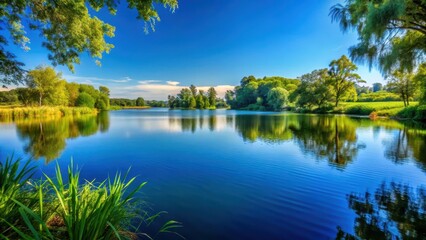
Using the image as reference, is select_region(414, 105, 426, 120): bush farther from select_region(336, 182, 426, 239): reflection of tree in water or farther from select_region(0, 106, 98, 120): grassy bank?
select_region(0, 106, 98, 120): grassy bank

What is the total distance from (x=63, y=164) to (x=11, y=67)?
14.0 ft

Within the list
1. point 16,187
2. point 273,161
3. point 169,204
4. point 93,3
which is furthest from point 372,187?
point 93,3

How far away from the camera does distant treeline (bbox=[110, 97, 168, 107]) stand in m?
133

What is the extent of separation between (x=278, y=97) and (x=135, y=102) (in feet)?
356

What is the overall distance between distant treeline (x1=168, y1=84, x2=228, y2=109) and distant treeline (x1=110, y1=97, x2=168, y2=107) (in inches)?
1132

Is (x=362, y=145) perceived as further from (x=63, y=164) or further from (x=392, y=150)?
(x=63, y=164)

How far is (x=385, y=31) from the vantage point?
820cm

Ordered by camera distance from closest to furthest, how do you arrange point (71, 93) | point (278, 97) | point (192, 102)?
point (71, 93)
point (278, 97)
point (192, 102)

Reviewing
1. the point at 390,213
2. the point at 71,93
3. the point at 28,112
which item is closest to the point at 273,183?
the point at 390,213

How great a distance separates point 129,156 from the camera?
34.8ft

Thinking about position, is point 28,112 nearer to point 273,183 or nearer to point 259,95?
point 273,183

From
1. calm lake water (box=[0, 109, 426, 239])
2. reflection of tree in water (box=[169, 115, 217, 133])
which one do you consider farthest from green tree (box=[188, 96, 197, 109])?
calm lake water (box=[0, 109, 426, 239])

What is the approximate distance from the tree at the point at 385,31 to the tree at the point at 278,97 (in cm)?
5665

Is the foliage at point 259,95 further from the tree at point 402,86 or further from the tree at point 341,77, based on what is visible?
the tree at point 402,86
